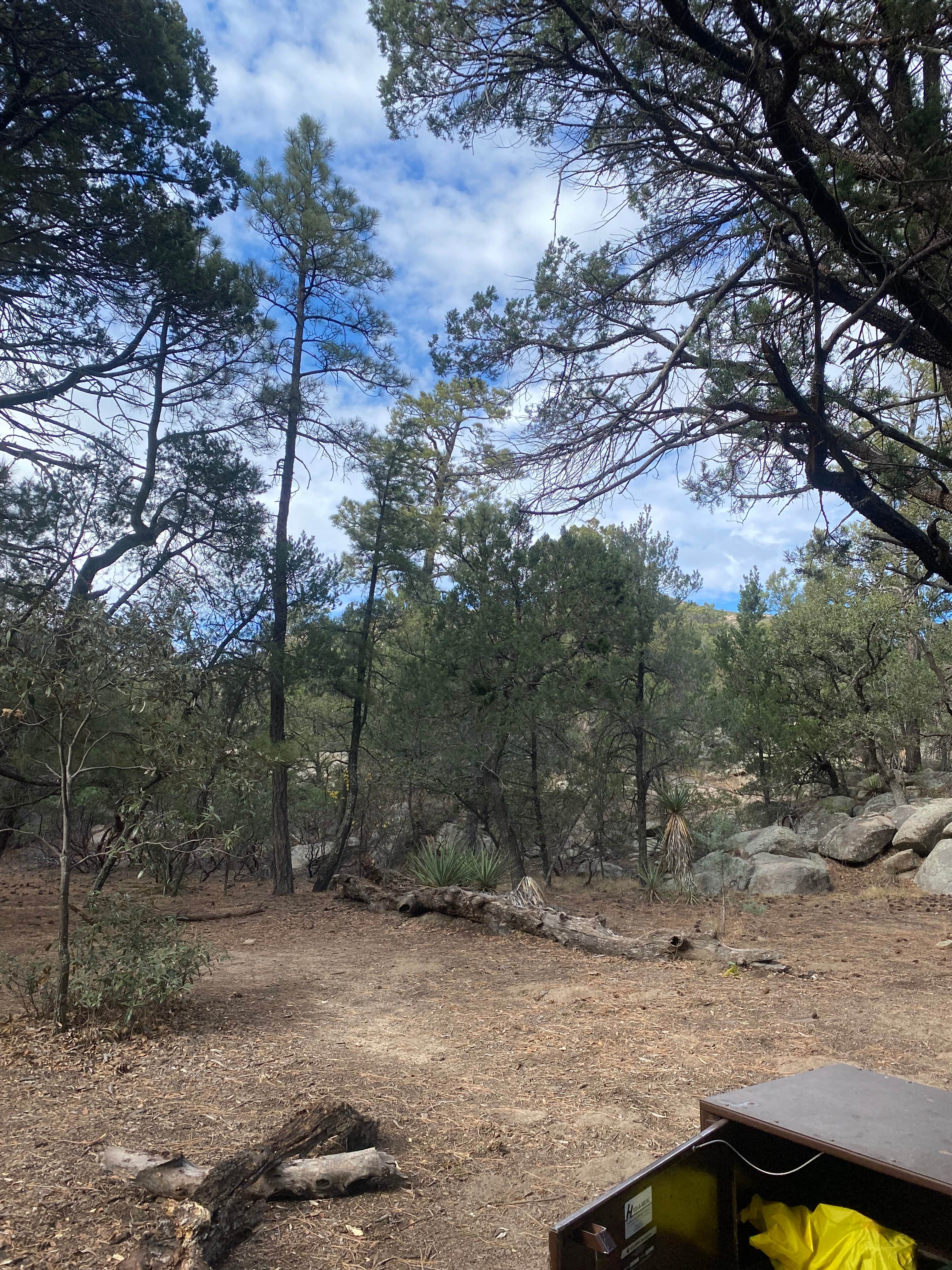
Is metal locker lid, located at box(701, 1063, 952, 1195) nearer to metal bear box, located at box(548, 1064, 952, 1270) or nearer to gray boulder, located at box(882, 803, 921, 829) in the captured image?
metal bear box, located at box(548, 1064, 952, 1270)

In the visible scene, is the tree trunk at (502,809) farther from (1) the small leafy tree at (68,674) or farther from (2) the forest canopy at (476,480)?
(1) the small leafy tree at (68,674)

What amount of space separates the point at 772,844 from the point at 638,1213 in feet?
44.6

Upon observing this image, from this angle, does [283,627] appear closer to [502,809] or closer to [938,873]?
[502,809]

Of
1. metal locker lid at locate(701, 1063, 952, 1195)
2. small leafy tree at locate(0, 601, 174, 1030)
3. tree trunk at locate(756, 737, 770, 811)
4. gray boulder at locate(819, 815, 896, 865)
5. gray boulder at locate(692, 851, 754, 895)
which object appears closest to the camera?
metal locker lid at locate(701, 1063, 952, 1195)

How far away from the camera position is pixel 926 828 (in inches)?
514

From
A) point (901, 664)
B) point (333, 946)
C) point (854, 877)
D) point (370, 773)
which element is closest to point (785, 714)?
point (901, 664)

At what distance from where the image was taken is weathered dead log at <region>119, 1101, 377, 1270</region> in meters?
2.22

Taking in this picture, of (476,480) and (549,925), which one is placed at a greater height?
(476,480)

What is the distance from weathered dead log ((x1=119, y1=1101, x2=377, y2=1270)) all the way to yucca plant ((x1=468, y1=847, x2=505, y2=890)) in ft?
23.7

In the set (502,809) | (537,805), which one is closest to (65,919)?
(502,809)

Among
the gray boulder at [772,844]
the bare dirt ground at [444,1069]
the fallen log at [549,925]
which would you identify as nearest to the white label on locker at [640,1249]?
the bare dirt ground at [444,1069]

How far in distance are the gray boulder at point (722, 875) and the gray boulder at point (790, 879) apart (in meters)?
0.14

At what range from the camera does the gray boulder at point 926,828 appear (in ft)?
42.6

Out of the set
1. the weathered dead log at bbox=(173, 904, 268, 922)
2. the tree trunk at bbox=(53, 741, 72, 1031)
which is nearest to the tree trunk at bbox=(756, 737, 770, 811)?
the weathered dead log at bbox=(173, 904, 268, 922)
